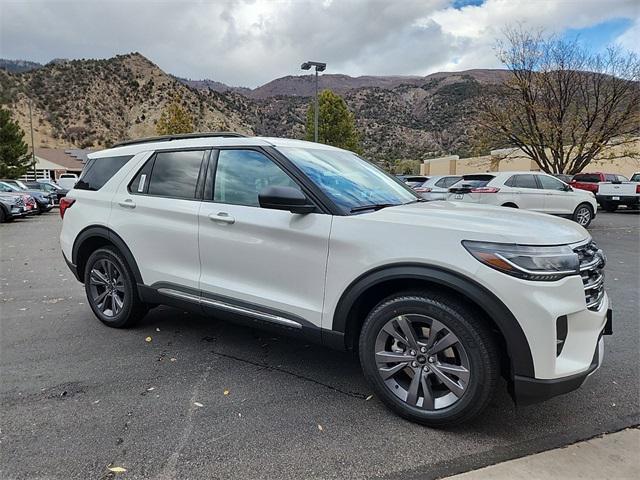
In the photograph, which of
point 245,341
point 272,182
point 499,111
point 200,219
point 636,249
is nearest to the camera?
point 272,182

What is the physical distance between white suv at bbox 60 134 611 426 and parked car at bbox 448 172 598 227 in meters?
9.23

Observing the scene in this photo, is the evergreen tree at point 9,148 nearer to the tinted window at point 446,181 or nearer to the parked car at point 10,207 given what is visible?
the parked car at point 10,207

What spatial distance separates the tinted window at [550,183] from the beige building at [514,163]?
14.1 m

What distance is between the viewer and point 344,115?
114 ft

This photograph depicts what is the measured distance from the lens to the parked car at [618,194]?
59.5 ft

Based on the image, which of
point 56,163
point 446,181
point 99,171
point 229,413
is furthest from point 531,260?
point 56,163

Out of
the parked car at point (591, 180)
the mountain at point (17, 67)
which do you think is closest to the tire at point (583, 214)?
the parked car at point (591, 180)

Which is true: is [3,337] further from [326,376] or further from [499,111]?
[499,111]

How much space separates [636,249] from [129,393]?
1046cm

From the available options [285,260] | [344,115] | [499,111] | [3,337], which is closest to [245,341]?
[285,260]

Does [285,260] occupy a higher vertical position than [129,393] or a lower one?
higher

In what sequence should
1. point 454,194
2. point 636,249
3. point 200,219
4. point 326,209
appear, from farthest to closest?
point 454,194 → point 636,249 → point 200,219 → point 326,209

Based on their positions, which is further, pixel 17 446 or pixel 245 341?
pixel 245 341

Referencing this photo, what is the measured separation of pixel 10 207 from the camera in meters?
16.1
